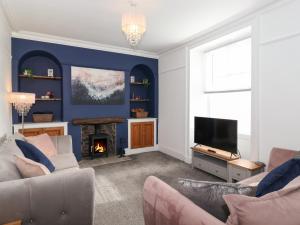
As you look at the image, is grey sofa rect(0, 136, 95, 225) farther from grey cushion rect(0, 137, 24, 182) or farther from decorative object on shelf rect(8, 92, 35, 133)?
decorative object on shelf rect(8, 92, 35, 133)

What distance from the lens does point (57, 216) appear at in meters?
1.48

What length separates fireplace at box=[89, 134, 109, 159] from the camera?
462cm

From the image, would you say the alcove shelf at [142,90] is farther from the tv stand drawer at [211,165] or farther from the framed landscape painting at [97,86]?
the tv stand drawer at [211,165]

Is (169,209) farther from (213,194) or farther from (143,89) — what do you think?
(143,89)

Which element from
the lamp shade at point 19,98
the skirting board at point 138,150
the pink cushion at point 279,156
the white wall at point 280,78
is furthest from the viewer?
the skirting board at point 138,150

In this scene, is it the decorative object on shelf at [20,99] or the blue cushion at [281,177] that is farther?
the decorative object on shelf at [20,99]

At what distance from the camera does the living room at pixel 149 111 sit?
1.29 meters

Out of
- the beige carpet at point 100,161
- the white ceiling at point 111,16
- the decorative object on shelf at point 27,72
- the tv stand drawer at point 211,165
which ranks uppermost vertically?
the white ceiling at point 111,16

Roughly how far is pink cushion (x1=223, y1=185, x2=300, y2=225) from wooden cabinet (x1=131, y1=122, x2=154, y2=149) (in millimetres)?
4409

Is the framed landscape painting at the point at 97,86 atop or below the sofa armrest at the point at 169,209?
atop

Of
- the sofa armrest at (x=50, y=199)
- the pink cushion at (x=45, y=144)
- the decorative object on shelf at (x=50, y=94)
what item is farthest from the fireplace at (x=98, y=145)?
the sofa armrest at (x=50, y=199)

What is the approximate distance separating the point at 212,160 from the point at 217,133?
0.55 meters

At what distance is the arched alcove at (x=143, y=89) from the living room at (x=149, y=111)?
0.05m

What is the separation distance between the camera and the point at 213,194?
1.08 m
